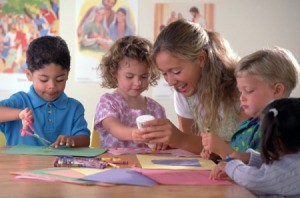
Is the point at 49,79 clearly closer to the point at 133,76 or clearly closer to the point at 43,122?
the point at 43,122

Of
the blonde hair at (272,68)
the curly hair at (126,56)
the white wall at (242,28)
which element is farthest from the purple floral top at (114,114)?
the white wall at (242,28)

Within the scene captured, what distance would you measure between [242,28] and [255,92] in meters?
1.43

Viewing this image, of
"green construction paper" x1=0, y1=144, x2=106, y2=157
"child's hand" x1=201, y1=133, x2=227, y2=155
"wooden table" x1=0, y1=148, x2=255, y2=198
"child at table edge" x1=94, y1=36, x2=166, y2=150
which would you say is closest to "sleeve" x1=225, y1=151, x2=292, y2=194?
"wooden table" x1=0, y1=148, x2=255, y2=198

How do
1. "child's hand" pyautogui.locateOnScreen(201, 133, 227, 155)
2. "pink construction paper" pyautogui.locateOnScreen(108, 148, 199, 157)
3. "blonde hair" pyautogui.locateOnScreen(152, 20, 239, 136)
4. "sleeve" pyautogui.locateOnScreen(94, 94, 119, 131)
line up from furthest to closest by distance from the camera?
"sleeve" pyautogui.locateOnScreen(94, 94, 119, 131)
"blonde hair" pyautogui.locateOnScreen(152, 20, 239, 136)
"pink construction paper" pyautogui.locateOnScreen(108, 148, 199, 157)
"child's hand" pyautogui.locateOnScreen(201, 133, 227, 155)

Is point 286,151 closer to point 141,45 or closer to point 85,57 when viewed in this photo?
point 141,45

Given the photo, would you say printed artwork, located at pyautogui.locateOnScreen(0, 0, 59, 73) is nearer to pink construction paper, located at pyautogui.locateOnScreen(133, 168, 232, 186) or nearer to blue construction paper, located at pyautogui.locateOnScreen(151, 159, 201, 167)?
blue construction paper, located at pyautogui.locateOnScreen(151, 159, 201, 167)

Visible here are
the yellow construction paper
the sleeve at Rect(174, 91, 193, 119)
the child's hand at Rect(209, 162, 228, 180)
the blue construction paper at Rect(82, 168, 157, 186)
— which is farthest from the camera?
the sleeve at Rect(174, 91, 193, 119)

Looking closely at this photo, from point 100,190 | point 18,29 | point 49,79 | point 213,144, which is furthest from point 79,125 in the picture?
point 18,29

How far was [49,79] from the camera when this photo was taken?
5.82 ft

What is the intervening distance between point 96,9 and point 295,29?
126 centimetres

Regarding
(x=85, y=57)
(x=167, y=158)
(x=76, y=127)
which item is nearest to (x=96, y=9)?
(x=85, y=57)

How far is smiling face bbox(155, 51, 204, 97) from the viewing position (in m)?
1.73

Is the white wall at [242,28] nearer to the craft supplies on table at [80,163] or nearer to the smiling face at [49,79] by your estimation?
the smiling face at [49,79]

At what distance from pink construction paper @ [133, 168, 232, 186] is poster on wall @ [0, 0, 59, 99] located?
1.93 m
